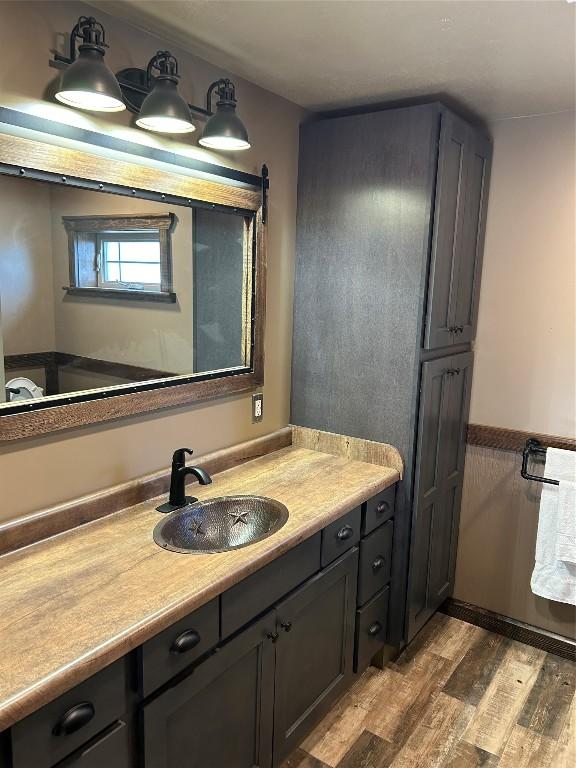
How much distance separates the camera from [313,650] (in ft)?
6.27

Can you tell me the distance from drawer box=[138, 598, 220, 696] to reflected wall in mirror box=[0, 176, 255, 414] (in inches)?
28.4

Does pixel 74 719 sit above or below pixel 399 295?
below

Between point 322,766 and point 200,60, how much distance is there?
2425 millimetres

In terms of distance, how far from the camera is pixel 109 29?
1619mm

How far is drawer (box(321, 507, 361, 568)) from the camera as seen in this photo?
1.90 meters

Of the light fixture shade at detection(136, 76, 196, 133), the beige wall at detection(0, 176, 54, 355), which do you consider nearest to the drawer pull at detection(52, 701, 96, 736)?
the beige wall at detection(0, 176, 54, 355)

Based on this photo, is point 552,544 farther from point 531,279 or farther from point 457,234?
point 457,234

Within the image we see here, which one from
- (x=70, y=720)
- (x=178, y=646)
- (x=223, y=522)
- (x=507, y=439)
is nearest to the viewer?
(x=70, y=720)

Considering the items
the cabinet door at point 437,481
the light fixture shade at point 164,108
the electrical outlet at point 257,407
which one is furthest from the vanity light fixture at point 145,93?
the cabinet door at point 437,481

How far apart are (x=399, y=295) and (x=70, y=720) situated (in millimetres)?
1734

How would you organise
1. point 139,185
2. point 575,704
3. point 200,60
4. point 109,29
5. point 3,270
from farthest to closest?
1. point 575,704
2. point 200,60
3. point 139,185
4. point 109,29
5. point 3,270

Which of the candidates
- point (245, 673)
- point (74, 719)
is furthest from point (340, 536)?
Answer: point (74, 719)

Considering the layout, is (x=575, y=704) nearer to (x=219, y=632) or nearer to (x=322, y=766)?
(x=322, y=766)

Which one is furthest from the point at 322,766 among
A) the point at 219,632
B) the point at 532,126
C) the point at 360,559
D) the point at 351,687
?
the point at 532,126
